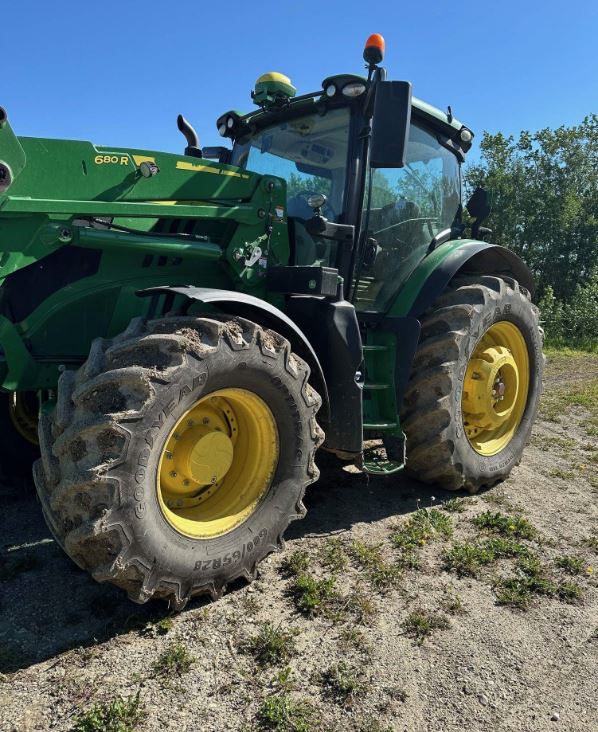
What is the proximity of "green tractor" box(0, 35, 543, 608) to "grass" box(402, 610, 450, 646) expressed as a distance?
809 mm


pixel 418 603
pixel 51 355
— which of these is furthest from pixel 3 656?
pixel 418 603

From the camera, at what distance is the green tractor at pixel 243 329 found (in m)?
2.68

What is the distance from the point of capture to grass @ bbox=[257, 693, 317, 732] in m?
2.18

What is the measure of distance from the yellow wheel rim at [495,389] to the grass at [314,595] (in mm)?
2097

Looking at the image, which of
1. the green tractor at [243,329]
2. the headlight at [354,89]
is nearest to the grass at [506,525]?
the green tractor at [243,329]

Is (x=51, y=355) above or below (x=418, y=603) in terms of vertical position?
above

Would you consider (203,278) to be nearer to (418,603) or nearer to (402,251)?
(402,251)

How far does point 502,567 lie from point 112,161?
3182 mm

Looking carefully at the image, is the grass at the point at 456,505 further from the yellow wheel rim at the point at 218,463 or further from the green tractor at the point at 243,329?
the yellow wheel rim at the point at 218,463

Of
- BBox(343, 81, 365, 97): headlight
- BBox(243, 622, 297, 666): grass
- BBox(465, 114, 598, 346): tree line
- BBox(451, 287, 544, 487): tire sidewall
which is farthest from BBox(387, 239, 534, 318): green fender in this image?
BBox(465, 114, 598, 346): tree line

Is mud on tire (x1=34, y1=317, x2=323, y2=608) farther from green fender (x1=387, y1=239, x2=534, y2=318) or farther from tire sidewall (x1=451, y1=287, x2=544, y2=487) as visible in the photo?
tire sidewall (x1=451, y1=287, x2=544, y2=487)

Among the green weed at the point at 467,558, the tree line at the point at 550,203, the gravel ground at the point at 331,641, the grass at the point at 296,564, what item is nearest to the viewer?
the gravel ground at the point at 331,641

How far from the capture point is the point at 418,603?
3.06m

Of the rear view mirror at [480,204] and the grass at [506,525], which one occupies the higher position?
the rear view mirror at [480,204]
